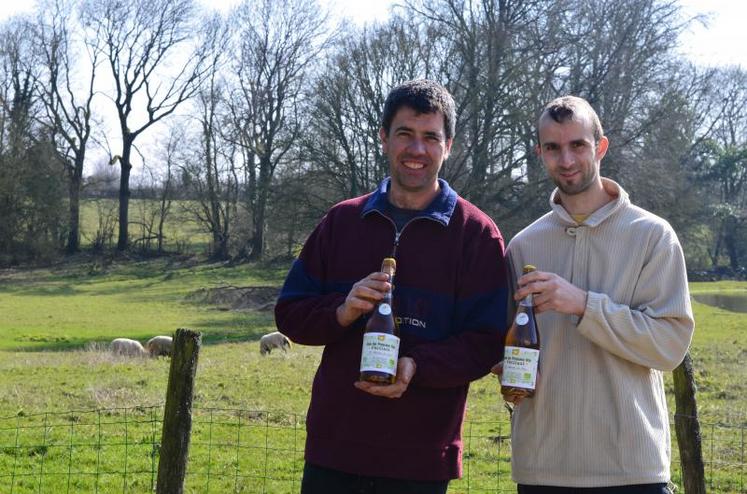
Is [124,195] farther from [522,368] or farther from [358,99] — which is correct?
[522,368]

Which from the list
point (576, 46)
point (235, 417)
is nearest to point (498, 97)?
point (576, 46)

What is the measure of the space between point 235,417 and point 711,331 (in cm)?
1725

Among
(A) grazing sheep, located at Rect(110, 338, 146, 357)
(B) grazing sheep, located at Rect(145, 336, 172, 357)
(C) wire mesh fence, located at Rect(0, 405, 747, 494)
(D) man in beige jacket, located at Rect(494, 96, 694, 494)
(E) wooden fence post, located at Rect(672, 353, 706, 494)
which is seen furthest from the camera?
(B) grazing sheep, located at Rect(145, 336, 172, 357)

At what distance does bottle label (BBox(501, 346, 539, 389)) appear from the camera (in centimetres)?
354

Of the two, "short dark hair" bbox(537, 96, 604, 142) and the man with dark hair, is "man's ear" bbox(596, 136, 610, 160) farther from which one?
the man with dark hair

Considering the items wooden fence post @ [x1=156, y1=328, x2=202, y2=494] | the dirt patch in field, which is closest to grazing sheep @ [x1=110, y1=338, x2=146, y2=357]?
the dirt patch in field

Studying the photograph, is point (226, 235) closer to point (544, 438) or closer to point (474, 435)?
point (474, 435)

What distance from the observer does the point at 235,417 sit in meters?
11.4

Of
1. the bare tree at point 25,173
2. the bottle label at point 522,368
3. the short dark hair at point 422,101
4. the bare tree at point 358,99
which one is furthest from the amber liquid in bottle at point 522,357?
the bare tree at point 25,173

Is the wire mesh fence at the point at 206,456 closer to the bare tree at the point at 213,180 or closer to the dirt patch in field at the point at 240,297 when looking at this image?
the dirt patch in field at the point at 240,297

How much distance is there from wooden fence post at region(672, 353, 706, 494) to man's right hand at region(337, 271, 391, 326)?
9.88 feet

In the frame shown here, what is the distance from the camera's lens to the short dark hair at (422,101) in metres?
3.76

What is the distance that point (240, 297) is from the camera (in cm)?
3606

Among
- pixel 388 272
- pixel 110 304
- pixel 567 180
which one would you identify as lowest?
pixel 110 304
